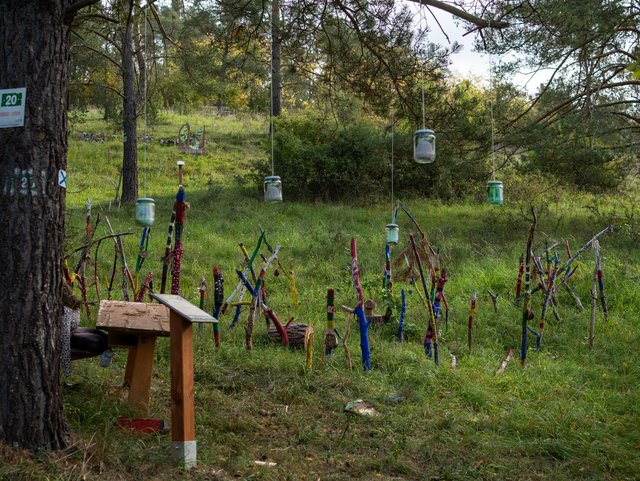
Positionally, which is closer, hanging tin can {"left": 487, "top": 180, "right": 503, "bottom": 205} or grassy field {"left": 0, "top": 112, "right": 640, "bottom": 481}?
grassy field {"left": 0, "top": 112, "right": 640, "bottom": 481}

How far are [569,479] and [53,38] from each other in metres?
3.83

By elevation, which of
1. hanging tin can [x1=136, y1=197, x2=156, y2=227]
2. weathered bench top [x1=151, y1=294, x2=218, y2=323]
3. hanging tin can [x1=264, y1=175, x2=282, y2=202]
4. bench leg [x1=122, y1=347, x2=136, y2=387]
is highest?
→ hanging tin can [x1=264, y1=175, x2=282, y2=202]

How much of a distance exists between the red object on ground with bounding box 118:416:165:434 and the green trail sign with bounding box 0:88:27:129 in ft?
5.99

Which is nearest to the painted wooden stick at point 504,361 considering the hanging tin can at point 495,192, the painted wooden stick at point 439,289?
the painted wooden stick at point 439,289

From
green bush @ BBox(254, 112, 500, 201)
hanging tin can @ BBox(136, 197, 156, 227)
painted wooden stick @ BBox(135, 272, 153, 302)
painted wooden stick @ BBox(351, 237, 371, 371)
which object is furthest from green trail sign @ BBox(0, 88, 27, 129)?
green bush @ BBox(254, 112, 500, 201)

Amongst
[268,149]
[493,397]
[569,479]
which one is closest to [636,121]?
[268,149]

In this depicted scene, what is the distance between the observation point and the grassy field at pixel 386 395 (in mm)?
4145

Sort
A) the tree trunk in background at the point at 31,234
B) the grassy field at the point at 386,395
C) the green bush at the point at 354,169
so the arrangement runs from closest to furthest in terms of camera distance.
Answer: the tree trunk in background at the point at 31,234
the grassy field at the point at 386,395
the green bush at the point at 354,169

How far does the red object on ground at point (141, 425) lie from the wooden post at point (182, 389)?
462 millimetres

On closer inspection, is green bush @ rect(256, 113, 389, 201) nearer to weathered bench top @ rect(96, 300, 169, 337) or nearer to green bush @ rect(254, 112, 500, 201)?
green bush @ rect(254, 112, 500, 201)

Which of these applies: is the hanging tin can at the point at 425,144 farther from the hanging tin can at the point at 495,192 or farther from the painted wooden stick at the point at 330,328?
the painted wooden stick at the point at 330,328

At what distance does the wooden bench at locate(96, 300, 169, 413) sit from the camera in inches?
172

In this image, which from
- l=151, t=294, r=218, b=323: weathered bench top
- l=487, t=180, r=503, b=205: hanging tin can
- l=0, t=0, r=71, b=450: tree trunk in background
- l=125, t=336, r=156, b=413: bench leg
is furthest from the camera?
l=487, t=180, r=503, b=205: hanging tin can

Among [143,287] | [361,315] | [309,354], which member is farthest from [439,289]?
[143,287]
